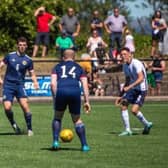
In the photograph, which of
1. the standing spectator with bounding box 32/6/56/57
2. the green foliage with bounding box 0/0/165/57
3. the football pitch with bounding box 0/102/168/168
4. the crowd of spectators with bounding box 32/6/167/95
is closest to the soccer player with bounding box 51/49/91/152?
the football pitch with bounding box 0/102/168/168

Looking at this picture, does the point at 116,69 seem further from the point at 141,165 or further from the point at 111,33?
the point at 141,165

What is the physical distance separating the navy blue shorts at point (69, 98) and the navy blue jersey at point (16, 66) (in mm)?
3925

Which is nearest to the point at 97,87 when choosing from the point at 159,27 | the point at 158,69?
the point at 158,69

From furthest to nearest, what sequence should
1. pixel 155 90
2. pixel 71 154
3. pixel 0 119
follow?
pixel 155 90
pixel 0 119
pixel 71 154

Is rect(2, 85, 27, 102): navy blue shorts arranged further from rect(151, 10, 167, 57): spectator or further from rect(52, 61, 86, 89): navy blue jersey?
rect(151, 10, 167, 57): spectator

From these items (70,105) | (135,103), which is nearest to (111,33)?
(135,103)

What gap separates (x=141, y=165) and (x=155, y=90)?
753 inches

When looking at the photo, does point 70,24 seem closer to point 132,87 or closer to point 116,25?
point 116,25

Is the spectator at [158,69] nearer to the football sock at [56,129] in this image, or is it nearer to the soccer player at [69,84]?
the football sock at [56,129]

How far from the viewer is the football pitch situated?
14.6 meters

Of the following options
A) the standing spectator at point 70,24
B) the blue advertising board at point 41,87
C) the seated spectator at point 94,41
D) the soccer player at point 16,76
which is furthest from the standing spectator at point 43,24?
the soccer player at point 16,76

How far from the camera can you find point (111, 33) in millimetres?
33719

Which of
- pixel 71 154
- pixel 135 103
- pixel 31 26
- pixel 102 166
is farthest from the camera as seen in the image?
pixel 31 26

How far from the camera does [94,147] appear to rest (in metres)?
17.1
